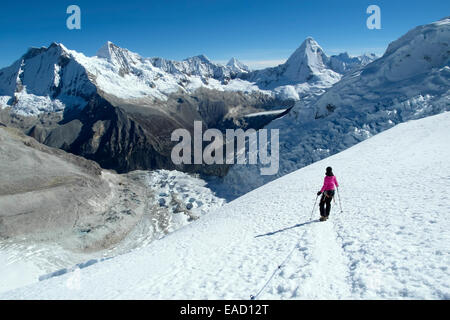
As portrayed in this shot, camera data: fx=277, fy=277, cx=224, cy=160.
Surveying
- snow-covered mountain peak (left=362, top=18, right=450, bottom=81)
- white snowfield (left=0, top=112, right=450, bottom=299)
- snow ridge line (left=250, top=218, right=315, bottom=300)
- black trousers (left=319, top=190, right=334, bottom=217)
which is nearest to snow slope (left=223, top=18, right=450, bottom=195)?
snow-covered mountain peak (left=362, top=18, right=450, bottom=81)

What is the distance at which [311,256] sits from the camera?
914 centimetres

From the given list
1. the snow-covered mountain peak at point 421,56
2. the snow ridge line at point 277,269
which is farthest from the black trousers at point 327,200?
the snow-covered mountain peak at point 421,56

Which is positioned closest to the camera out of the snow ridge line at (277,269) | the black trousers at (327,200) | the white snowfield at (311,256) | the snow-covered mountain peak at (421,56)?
the white snowfield at (311,256)

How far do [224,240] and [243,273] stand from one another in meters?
4.39

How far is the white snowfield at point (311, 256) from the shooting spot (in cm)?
704

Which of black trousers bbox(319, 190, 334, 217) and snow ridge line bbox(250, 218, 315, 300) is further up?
black trousers bbox(319, 190, 334, 217)

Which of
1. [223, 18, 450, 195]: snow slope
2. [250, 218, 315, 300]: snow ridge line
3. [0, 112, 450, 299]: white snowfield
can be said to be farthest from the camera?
[223, 18, 450, 195]: snow slope

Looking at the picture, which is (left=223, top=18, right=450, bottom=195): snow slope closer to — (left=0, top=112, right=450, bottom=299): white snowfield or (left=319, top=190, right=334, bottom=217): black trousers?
(left=0, top=112, right=450, bottom=299): white snowfield

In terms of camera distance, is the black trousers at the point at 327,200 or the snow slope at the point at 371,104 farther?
the snow slope at the point at 371,104

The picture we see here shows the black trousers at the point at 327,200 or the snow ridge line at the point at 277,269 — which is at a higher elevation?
the black trousers at the point at 327,200

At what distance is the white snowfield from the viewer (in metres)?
7.04

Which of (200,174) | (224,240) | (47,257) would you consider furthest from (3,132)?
(224,240)

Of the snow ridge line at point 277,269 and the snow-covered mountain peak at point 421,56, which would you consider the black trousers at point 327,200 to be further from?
the snow-covered mountain peak at point 421,56
